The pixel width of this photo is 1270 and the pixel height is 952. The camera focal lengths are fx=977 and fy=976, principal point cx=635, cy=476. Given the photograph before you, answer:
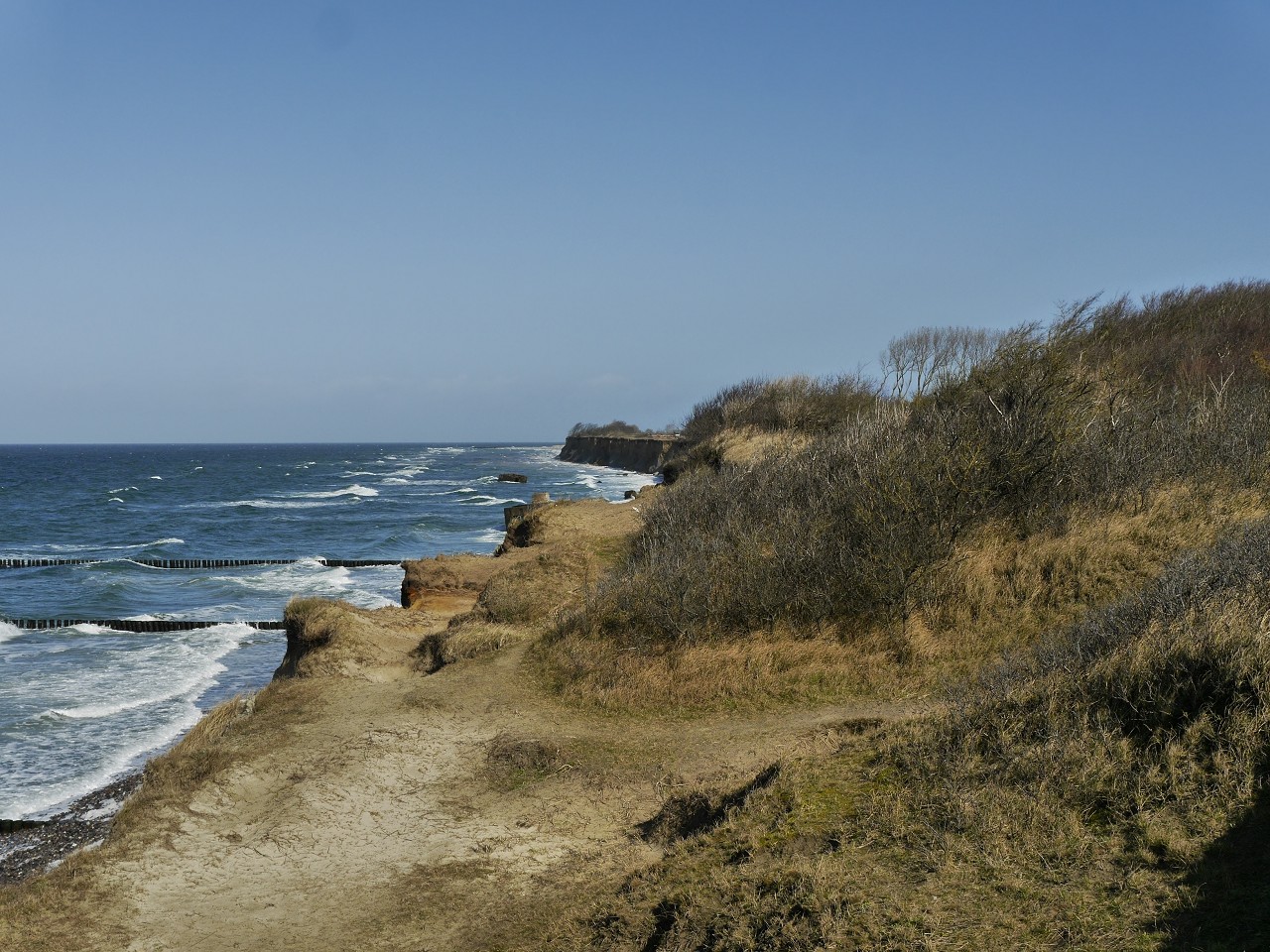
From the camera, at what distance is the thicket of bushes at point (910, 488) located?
14.2 meters

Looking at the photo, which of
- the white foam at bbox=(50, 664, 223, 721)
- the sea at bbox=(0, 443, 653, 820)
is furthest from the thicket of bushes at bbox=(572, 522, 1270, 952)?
the white foam at bbox=(50, 664, 223, 721)

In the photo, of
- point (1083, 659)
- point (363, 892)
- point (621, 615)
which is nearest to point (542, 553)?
point (621, 615)

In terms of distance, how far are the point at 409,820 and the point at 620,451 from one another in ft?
315

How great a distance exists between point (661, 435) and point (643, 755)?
92.9 meters

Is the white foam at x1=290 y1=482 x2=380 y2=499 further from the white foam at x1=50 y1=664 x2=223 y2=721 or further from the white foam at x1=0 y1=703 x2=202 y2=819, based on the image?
the white foam at x1=0 y1=703 x2=202 y2=819

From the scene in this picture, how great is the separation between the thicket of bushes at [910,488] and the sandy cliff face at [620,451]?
183 ft

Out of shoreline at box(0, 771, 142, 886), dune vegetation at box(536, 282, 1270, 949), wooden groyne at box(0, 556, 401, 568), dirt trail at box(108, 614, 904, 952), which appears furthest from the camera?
wooden groyne at box(0, 556, 401, 568)

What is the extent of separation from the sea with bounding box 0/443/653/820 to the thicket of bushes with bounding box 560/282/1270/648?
29.9 ft

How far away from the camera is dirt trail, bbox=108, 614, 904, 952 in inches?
335

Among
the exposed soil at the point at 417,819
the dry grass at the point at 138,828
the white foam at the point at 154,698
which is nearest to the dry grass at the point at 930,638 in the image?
the exposed soil at the point at 417,819

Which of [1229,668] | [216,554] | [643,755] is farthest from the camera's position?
[216,554]

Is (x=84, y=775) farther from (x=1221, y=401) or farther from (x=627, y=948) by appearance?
(x=1221, y=401)

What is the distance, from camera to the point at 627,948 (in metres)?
6.89

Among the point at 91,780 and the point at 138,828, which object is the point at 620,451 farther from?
the point at 138,828
